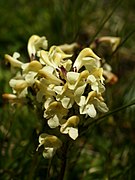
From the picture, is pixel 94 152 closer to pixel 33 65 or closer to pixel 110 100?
pixel 110 100

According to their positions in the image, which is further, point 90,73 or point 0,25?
point 0,25

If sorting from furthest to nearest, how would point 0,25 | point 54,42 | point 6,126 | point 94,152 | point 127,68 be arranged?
point 127,68
point 0,25
point 54,42
point 94,152
point 6,126

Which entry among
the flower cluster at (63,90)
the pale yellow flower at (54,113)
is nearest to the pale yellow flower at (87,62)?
the flower cluster at (63,90)

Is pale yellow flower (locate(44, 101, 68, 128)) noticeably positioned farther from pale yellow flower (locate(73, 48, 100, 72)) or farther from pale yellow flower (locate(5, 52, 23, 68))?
pale yellow flower (locate(5, 52, 23, 68))

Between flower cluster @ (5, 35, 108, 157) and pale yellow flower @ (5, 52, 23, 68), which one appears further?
pale yellow flower @ (5, 52, 23, 68)

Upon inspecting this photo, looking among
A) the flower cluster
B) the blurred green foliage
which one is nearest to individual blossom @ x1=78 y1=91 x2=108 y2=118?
the flower cluster

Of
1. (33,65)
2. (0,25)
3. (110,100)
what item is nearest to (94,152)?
(110,100)

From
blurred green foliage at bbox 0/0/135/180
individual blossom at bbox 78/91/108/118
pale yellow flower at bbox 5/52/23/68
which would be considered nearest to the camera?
individual blossom at bbox 78/91/108/118
